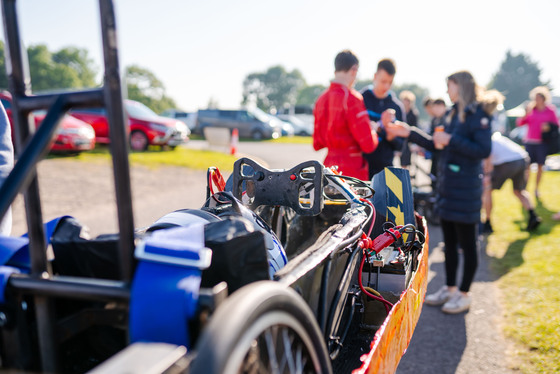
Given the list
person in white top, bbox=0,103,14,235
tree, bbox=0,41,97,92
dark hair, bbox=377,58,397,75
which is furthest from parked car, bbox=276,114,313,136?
tree, bbox=0,41,97,92

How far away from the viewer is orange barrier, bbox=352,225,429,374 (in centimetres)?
173

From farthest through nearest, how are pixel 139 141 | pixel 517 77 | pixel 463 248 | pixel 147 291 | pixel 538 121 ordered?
1. pixel 517 77
2. pixel 139 141
3. pixel 538 121
4. pixel 463 248
5. pixel 147 291

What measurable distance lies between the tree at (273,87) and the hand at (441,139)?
116790 mm

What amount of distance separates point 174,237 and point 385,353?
109cm

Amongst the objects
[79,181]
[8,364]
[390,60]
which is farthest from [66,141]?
[8,364]

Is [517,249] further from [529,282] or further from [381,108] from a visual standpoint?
[381,108]

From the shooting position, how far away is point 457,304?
412 centimetres

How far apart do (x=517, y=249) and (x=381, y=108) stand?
2831 millimetres

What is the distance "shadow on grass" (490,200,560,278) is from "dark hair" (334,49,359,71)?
295 cm

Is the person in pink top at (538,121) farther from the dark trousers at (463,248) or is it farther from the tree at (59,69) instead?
the tree at (59,69)

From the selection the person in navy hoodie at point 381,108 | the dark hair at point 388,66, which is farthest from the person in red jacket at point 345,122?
the dark hair at point 388,66

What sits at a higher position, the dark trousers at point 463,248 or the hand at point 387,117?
the hand at point 387,117

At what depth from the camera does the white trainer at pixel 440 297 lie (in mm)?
4285

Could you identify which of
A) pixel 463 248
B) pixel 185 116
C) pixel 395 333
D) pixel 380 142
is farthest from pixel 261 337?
pixel 185 116
